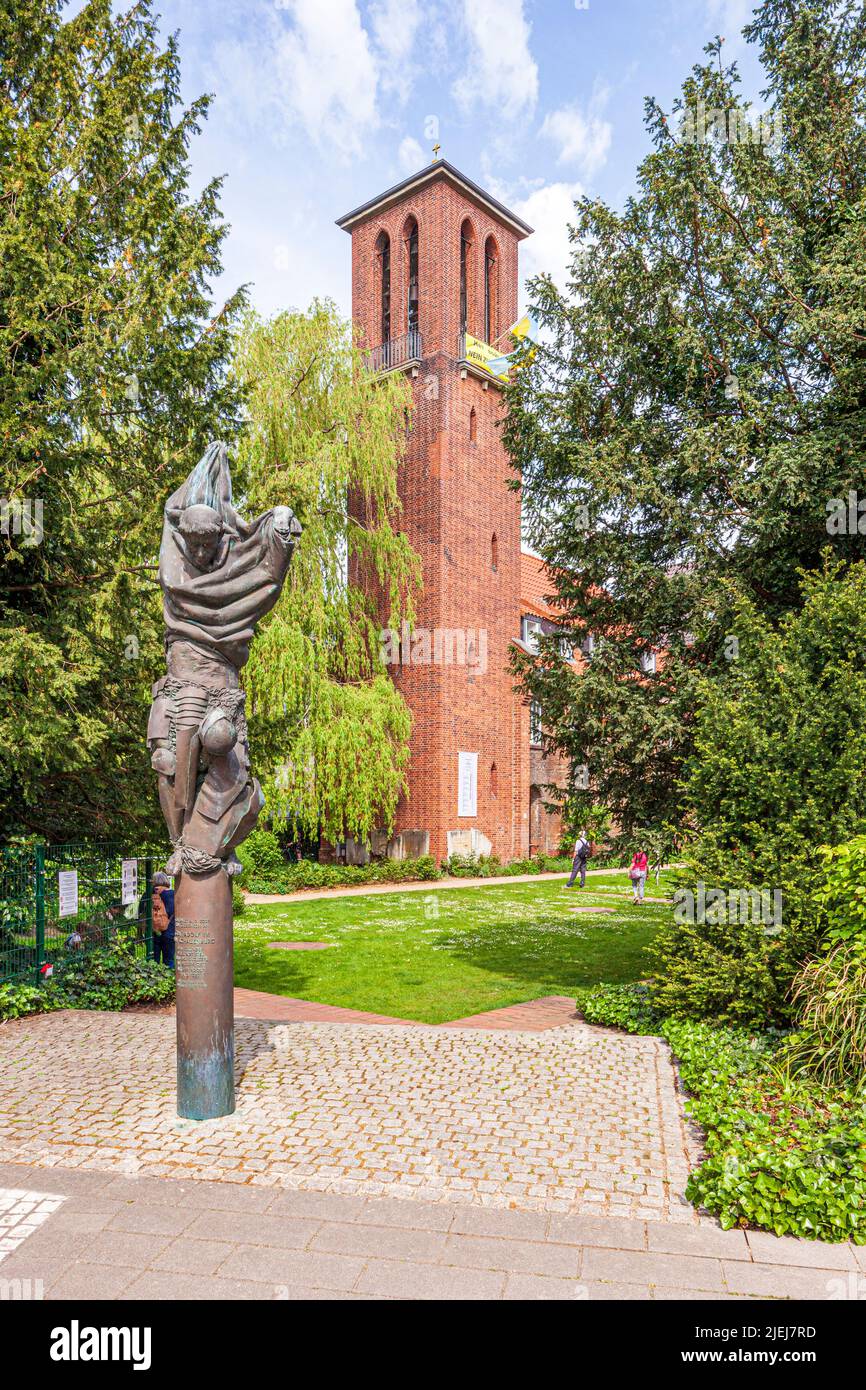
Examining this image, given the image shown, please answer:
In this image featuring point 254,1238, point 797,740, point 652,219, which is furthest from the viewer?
point 652,219

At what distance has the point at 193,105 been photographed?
10008 mm

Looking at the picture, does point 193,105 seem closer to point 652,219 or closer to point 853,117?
point 652,219

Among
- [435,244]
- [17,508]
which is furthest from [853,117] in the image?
[435,244]

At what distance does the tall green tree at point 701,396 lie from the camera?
9086 mm

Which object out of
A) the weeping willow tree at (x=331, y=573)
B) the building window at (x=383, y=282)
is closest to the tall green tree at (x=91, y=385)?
the weeping willow tree at (x=331, y=573)

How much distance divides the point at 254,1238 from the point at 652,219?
34.2ft

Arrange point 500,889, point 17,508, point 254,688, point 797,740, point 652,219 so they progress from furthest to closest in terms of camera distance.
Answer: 1. point 500,889
2. point 254,688
3. point 652,219
4. point 17,508
5. point 797,740

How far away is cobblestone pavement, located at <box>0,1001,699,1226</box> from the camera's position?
5.05 meters

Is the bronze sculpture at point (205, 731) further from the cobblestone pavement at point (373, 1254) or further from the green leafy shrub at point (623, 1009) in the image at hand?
the green leafy shrub at point (623, 1009)

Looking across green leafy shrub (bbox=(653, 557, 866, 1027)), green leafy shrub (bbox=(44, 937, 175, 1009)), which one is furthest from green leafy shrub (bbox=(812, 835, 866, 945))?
green leafy shrub (bbox=(44, 937, 175, 1009))

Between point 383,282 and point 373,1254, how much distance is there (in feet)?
98.9

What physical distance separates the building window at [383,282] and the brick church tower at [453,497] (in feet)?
0.14

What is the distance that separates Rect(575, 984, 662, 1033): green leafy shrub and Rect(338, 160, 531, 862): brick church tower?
16470mm

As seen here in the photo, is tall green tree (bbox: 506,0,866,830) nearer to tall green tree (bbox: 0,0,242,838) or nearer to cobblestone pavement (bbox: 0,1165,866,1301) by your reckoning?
tall green tree (bbox: 0,0,242,838)
